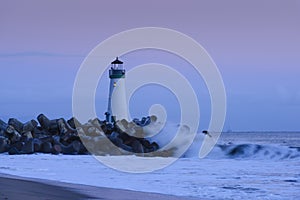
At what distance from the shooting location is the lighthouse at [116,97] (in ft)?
113

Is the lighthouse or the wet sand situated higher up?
the lighthouse

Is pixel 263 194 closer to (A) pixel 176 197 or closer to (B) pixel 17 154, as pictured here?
(A) pixel 176 197

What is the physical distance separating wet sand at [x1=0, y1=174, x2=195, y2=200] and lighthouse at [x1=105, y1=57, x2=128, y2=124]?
22.7 m

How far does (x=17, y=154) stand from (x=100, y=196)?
15350 mm

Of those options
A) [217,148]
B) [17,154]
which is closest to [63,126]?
[17,154]

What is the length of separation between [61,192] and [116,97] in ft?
80.2

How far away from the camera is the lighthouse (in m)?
34.6

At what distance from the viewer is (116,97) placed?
113ft

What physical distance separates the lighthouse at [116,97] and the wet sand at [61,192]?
22.7m

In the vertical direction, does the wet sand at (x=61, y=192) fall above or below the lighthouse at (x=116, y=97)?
below

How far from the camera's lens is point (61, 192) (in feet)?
33.4

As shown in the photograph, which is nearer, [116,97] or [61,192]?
[61,192]

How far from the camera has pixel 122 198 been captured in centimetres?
969

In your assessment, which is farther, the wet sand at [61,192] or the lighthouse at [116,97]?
the lighthouse at [116,97]
